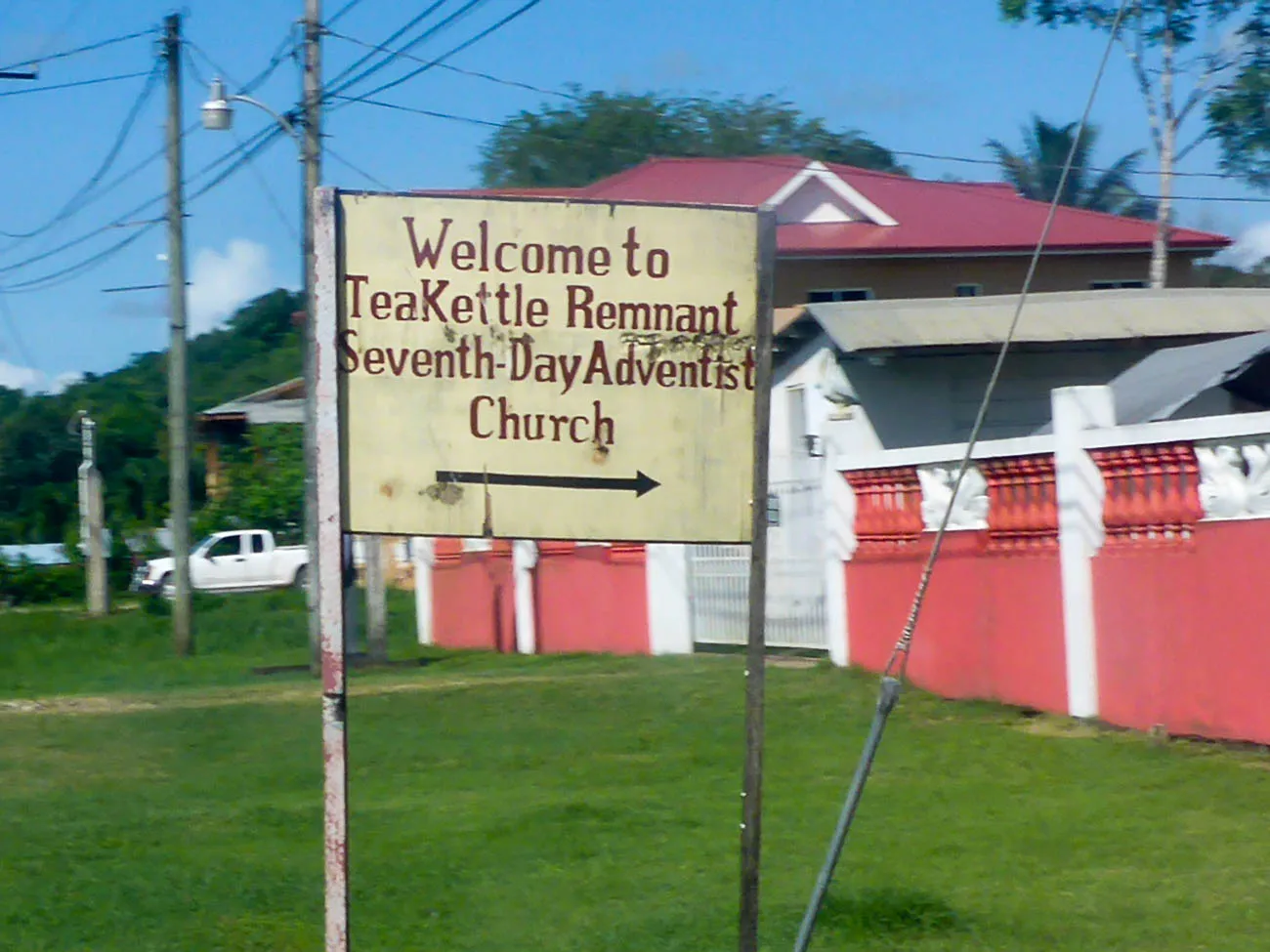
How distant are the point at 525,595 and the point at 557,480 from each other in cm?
1499

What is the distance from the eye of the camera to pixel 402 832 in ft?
24.2

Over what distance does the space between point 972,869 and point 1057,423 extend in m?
3.76

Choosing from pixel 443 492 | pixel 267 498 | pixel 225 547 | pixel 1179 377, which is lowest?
pixel 443 492

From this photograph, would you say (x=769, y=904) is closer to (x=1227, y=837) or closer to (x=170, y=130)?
(x=1227, y=837)

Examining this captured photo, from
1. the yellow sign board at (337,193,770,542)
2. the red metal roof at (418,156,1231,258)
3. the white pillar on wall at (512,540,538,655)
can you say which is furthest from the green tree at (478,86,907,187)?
the yellow sign board at (337,193,770,542)

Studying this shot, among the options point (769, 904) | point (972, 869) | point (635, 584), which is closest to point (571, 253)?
point (769, 904)

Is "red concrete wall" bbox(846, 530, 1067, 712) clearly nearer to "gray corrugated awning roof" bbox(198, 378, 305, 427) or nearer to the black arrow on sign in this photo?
the black arrow on sign

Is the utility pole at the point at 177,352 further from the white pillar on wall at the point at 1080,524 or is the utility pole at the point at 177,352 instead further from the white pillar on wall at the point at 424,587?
the white pillar on wall at the point at 1080,524

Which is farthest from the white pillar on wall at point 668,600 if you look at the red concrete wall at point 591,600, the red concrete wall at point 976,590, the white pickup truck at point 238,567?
the white pickup truck at point 238,567

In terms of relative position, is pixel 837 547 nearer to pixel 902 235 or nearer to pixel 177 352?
pixel 177 352

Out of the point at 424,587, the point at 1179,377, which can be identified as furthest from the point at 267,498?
the point at 1179,377

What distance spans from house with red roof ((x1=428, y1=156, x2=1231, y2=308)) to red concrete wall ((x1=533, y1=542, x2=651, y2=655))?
33.5 ft

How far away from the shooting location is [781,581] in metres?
14.2

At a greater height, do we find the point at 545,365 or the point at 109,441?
the point at 109,441
